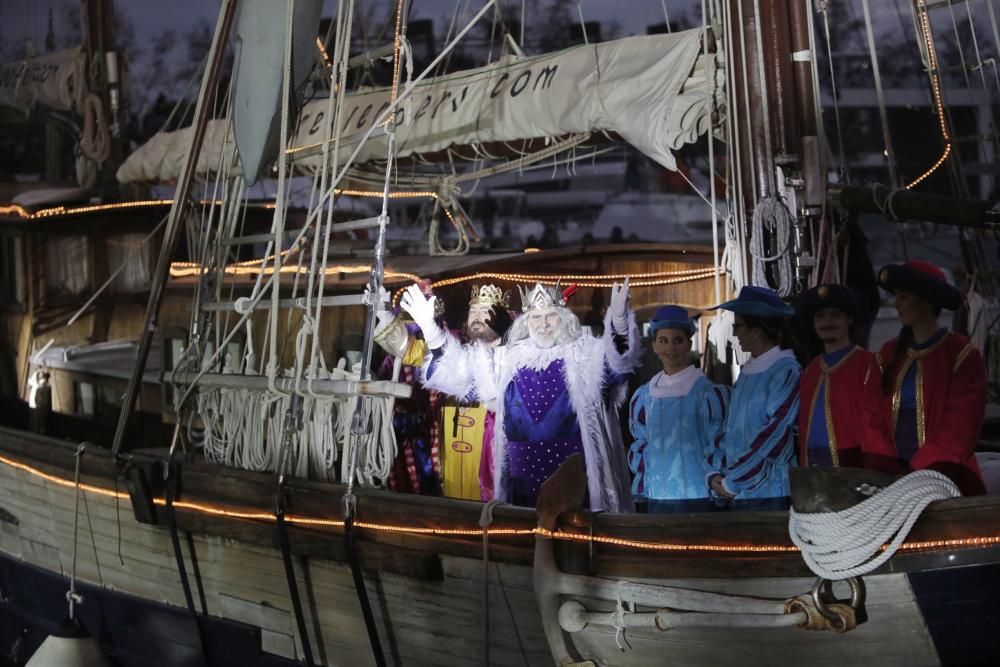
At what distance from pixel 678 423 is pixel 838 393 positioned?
62cm

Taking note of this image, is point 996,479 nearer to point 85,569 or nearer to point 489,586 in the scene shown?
point 489,586

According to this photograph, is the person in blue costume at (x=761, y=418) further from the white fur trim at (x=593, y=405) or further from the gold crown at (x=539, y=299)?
the gold crown at (x=539, y=299)

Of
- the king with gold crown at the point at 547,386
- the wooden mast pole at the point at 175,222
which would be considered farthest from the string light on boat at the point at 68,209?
the king with gold crown at the point at 547,386

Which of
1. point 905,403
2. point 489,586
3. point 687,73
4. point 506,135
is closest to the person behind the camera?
point 905,403

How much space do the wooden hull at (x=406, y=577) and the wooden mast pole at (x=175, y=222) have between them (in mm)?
269

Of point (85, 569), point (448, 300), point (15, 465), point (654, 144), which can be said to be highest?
point (654, 144)

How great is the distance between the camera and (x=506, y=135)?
7.05 meters

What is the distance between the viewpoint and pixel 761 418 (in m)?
3.88

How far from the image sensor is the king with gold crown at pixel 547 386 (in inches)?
179

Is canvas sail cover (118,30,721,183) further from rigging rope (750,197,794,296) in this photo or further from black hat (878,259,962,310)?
black hat (878,259,962,310)

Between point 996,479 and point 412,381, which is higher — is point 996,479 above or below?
below

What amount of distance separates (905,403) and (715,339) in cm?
161

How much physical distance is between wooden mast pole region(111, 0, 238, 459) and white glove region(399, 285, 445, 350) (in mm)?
1230

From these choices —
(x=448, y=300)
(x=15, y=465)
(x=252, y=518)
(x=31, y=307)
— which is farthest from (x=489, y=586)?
(x=31, y=307)
